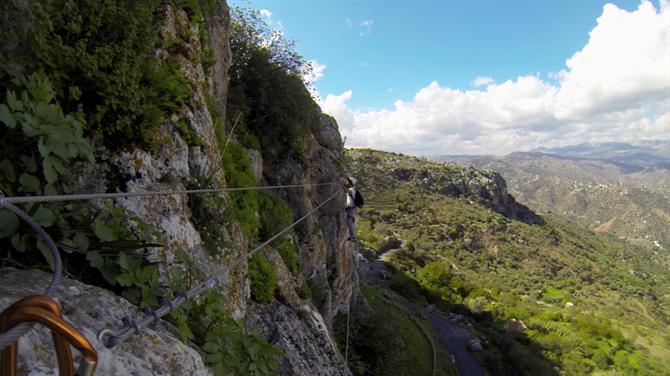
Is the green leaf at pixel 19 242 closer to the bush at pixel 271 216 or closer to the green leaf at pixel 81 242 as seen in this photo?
the green leaf at pixel 81 242

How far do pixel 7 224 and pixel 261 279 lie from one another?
18.7 feet

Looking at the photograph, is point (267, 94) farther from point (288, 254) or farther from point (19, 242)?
point (19, 242)

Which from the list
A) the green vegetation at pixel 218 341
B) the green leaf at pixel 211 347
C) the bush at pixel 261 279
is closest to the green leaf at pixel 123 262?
the green vegetation at pixel 218 341

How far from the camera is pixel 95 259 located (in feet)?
9.55

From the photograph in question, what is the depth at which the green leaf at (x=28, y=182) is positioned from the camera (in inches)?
108

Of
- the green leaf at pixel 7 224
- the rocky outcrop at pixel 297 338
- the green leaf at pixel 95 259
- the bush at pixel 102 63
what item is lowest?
the rocky outcrop at pixel 297 338

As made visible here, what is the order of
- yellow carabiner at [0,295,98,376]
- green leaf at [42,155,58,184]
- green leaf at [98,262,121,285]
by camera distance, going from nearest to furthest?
yellow carabiner at [0,295,98,376], green leaf at [42,155,58,184], green leaf at [98,262,121,285]

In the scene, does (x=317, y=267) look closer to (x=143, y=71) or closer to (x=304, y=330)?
(x=304, y=330)

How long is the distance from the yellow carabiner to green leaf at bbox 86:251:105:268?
1.94 metres

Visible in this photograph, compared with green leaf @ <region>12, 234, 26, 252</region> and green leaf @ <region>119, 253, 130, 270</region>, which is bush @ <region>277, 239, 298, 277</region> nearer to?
green leaf @ <region>119, 253, 130, 270</region>

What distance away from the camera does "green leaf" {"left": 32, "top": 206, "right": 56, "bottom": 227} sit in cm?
263

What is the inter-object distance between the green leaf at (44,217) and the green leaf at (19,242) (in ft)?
0.48

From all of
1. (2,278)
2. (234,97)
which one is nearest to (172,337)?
(2,278)

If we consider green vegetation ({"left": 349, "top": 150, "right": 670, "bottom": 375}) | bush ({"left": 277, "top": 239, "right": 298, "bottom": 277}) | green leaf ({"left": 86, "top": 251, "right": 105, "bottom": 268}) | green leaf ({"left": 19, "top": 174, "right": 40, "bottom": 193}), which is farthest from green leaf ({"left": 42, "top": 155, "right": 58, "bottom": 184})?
green vegetation ({"left": 349, "top": 150, "right": 670, "bottom": 375})
